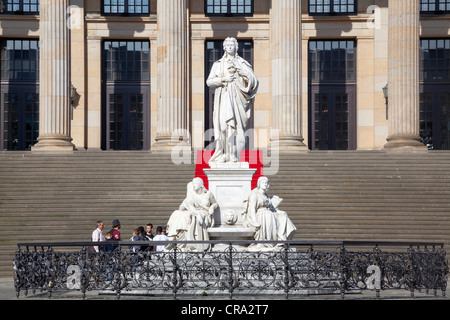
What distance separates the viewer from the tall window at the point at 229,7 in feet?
153

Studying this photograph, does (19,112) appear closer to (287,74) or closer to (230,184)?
(287,74)

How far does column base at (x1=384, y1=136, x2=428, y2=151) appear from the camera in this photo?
129 ft

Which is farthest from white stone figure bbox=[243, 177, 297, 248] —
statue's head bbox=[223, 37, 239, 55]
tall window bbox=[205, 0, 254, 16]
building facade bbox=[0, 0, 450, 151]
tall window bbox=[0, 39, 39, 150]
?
tall window bbox=[205, 0, 254, 16]

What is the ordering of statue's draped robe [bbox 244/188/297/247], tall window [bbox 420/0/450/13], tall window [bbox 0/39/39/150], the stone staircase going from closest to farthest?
1. statue's draped robe [bbox 244/188/297/247]
2. the stone staircase
3. tall window [bbox 0/39/39/150]
4. tall window [bbox 420/0/450/13]

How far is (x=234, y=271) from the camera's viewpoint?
17.1 metres

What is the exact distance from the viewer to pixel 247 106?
19453mm

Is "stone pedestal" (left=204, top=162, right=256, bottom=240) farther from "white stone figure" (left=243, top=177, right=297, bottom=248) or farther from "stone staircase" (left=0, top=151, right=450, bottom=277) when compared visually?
"stone staircase" (left=0, top=151, right=450, bottom=277)

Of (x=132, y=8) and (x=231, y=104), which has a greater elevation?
(x=132, y=8)

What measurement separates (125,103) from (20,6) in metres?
6.51

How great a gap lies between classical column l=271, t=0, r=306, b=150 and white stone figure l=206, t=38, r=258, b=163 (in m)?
20.2

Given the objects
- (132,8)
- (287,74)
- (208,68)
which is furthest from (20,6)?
(287,74)

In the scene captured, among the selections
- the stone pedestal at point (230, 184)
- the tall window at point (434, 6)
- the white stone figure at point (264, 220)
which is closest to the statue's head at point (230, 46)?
the stone pedestal at point (230, 184)

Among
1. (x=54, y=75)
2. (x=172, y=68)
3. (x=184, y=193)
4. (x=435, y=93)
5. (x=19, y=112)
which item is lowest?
(x=184, y=193)

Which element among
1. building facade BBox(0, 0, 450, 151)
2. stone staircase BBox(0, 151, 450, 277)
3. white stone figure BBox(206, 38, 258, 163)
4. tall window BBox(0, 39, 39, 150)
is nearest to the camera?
white stone figure BBox(206, 38, 258, 163)
